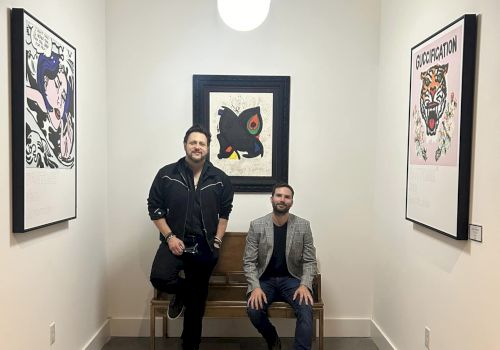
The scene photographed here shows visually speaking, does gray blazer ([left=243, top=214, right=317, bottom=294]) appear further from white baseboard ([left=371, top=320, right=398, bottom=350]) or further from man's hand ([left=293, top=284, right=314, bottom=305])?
white baseboard ([left=371, top=320, right=398, bottom=350])

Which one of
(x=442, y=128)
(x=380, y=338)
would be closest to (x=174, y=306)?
(x=380, y=338)

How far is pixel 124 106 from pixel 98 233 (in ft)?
3.30

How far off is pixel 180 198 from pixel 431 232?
1.54m

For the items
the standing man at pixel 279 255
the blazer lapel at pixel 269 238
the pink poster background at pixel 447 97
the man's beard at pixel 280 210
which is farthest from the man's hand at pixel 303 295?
the pink poster background at pixel 447 97

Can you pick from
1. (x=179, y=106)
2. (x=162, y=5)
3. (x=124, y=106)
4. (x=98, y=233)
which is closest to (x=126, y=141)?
(x=124, y=106)

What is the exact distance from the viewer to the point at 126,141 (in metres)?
3.30

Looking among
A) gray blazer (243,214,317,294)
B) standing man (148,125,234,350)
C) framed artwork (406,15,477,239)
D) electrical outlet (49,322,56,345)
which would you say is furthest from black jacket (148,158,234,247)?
framed artwork (406,15,477,239)

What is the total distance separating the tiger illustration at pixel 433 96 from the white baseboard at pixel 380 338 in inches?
61.3

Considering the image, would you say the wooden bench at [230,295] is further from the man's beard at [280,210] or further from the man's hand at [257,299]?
the man's beard at [280,210]

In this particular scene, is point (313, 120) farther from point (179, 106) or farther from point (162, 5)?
point (162, 5)

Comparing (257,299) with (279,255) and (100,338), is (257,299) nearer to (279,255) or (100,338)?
(279,255)

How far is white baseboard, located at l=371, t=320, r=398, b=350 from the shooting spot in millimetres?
2956

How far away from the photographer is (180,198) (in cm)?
276

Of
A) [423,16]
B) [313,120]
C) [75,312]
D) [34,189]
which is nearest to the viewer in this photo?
[34,189]
